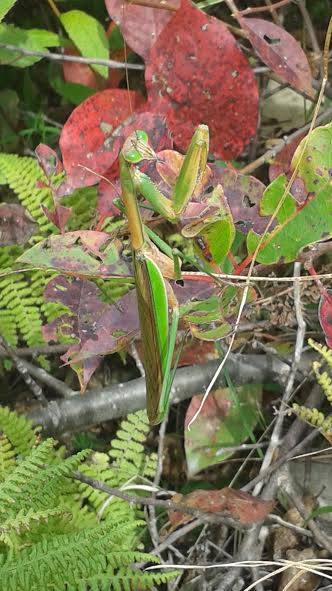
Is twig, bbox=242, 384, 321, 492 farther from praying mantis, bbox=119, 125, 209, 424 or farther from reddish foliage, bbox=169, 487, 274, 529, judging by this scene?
praying mantis, bbox=119, 125, 209, 424

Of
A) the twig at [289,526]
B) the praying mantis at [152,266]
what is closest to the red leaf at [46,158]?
the praying mantis at [152,266]

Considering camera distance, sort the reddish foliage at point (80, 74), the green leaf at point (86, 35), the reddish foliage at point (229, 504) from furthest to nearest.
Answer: the reddish foliage at point (80, 74), the green leaf at point (86, 35), the reddish foliage at point (229, 504)

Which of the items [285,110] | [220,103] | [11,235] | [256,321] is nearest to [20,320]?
[11,235]

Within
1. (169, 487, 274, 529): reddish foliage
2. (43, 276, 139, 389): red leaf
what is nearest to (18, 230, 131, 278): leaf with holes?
(43, 276, 139, 389): red leaf

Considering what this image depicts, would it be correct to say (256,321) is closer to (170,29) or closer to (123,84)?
(170,29)

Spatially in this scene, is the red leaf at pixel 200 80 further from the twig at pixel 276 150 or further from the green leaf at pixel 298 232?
the green leaf at pixel 298 232

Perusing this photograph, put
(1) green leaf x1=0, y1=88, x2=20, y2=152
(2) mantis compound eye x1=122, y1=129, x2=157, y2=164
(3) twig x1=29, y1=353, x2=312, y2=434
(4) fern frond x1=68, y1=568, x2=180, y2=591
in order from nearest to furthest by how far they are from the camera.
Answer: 1. (2) mantis compound eye x1=122, y1=129, x2=157, y2=164
2. (4) fern frond x1=68, y1=568, x2=180, y2=591
3. (3) twig x1=29, y1=353, x2=312, y2=434
4. (1) green leaf x1=0, y1=88, x2=20, y2=152
